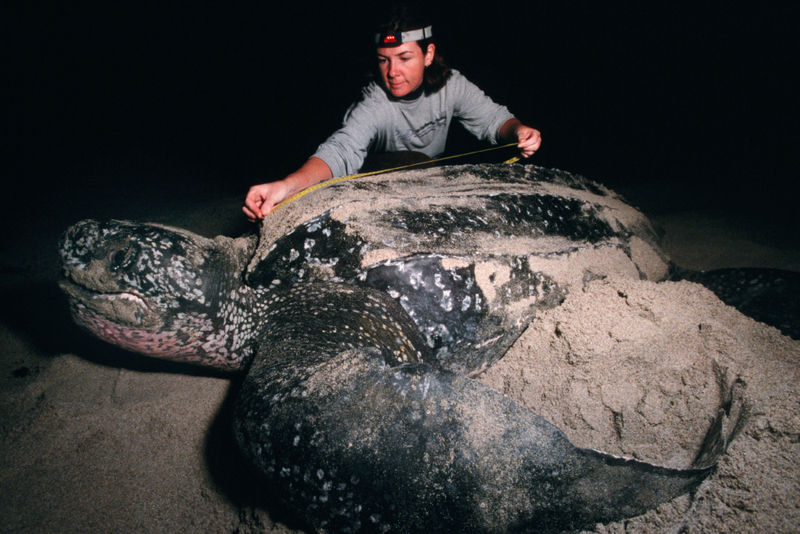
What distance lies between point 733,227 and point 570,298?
2949 millimetres

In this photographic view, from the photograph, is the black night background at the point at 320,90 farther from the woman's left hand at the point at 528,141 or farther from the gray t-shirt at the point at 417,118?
the woman's left hand at the point at 528,141

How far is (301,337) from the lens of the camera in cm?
116

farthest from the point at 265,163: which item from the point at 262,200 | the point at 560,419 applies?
the point at 560,419

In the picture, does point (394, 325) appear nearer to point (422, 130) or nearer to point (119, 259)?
point (119, 259)

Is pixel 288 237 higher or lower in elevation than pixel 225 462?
higher

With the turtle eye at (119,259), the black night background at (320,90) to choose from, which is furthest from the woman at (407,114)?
the black night background at (320,90)

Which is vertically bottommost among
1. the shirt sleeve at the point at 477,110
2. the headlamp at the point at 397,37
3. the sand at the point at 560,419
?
the sand at the point at 560,419

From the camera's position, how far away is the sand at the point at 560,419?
740 millimetres

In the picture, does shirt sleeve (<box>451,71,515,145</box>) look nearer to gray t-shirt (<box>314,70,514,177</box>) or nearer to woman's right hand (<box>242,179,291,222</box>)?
gray t-shirt (<box>314,70,514,177</box>)

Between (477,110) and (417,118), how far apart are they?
1.63ft

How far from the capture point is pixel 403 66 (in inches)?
86.8

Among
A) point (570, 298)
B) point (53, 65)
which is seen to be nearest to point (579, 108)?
point (570, 298)

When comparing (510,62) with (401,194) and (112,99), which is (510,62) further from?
(112,99)

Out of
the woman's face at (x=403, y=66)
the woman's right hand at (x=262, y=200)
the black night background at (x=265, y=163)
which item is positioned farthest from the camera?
the woman's face at (x=403, y=66)
